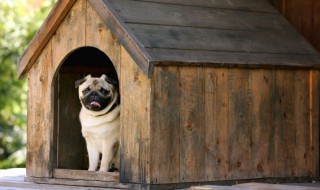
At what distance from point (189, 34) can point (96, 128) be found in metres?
1.08

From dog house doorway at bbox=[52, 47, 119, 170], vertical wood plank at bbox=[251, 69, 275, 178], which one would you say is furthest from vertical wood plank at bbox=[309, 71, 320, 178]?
dog house doorway at bbox=[52, 47, 119, 170]

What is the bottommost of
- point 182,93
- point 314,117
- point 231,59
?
point 314,117

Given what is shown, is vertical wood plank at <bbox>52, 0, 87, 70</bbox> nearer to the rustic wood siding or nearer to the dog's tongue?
the dog's tongue

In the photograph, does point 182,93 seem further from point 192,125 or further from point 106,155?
point 106,155

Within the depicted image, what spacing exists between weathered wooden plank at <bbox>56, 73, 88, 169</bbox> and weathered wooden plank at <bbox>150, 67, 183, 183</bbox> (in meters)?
1.35

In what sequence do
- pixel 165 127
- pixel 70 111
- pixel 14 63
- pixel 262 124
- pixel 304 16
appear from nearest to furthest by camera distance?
pixel 165 127
pixel 262 124
pixel 70 111
pixel 304 16
pixel 14 63

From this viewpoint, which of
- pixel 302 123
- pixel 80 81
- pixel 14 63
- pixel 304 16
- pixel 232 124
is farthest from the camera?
pixel 14 63

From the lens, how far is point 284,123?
8.79 metres

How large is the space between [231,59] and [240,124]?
0.52 m

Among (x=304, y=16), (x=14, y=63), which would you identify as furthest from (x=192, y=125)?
(x=14, y=63)

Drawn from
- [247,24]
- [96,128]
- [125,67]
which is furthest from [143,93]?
[247,24]

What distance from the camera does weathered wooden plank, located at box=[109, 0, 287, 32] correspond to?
8.28 meters

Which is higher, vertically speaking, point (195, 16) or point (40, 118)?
point (195, 16)

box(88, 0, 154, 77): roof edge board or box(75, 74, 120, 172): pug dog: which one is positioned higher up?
box(88, 0, 154, 77): roof edge board
